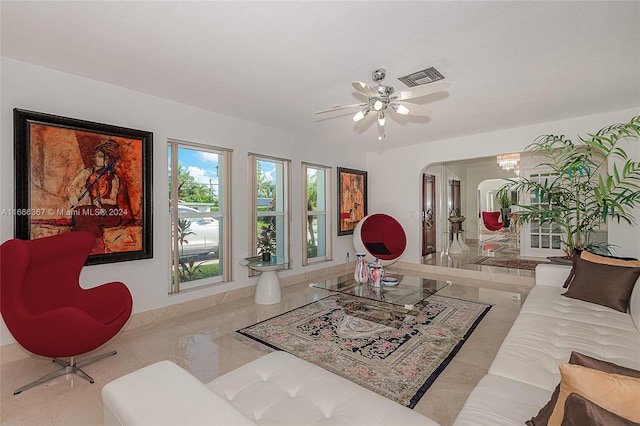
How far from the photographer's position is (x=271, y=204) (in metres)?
5.01

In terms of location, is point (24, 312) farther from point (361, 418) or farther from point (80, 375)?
point (361, 418)

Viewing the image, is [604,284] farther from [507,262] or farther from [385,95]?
[507,262]

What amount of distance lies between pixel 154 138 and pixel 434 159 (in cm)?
473

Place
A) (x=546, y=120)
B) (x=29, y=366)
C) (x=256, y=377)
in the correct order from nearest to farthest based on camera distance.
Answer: (x=256, y=377) < (x=29, y=366) < (x=546, y=120)

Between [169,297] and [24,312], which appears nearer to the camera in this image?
[24,312]

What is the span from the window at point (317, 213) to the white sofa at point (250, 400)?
3.88 m

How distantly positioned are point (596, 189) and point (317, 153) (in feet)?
13.1

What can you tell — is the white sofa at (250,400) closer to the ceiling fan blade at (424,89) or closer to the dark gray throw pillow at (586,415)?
the dark gray throw pillow at (586,415)

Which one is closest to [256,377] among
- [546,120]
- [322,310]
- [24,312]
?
[24,312]

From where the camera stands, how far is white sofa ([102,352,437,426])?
1.06 meters

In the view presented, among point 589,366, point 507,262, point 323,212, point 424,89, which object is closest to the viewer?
point 589,366

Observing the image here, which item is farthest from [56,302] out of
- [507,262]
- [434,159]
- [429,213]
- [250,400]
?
[429,213]

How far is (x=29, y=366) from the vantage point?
259 cm

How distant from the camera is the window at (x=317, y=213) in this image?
5.59 m
